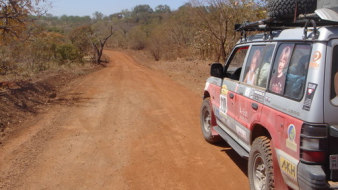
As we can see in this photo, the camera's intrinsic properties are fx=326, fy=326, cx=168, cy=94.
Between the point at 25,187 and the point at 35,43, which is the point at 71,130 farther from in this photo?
the point at 35,43

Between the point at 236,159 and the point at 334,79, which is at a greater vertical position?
the point at 334,79

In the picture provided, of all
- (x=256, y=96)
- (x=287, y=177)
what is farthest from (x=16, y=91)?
(x=287, y=177)

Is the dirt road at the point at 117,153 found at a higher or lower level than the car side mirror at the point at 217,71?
lower

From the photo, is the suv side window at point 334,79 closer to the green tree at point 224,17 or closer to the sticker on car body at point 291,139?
the sticker on car body at point 291,139

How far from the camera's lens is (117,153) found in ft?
18.8

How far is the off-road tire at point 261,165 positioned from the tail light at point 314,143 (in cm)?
62

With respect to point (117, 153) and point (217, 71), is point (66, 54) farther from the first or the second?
point (217, 71)

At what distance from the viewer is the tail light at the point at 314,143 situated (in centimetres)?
281

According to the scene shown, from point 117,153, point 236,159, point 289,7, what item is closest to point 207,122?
point 236,159

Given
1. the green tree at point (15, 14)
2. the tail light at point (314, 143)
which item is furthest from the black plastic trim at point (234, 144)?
the green tree at point (15, 14)

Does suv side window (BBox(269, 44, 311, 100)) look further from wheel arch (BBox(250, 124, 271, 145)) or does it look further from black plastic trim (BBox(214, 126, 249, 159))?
black plastic trim (BBox(214, 126, 249, 159))

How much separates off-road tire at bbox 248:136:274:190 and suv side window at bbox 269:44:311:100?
0.62 meters

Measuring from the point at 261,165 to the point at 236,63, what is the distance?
8.01 ft

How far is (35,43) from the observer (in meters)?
18.8
